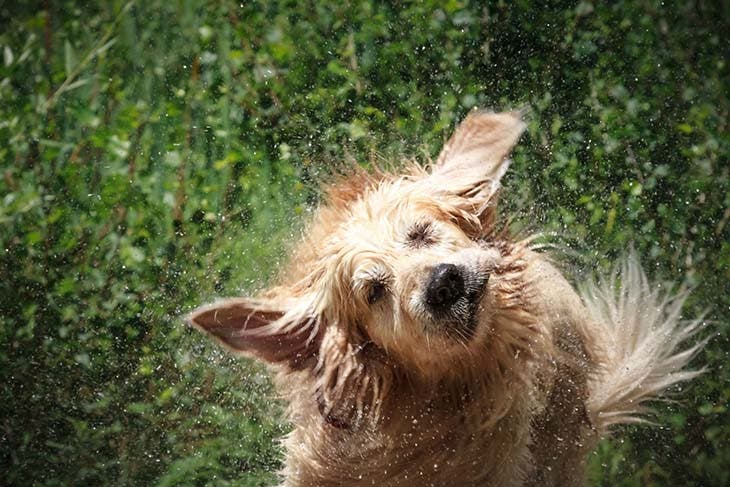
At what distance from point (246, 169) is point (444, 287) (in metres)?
2.70

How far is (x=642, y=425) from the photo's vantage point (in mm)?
5215

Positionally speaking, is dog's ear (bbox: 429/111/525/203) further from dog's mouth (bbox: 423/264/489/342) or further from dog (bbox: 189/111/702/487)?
dog's mouth (bbox: 423/264/489/342)

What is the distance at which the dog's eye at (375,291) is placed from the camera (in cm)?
376

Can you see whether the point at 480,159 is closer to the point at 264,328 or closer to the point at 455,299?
the point at 455,299

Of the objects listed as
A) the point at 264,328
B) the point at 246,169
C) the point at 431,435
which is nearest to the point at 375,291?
the point at 264,328

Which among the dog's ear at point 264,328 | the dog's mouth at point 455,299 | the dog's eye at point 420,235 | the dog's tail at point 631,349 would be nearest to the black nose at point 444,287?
the dog's mouth at point 455,299

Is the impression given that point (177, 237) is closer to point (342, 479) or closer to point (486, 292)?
point (342, 479)

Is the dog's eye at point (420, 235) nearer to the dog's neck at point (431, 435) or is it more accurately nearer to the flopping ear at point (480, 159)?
the flopping ear at point (480, 159)

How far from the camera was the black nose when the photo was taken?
11.7ft

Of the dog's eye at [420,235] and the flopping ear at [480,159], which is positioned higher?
the flopping ear at [480,159]

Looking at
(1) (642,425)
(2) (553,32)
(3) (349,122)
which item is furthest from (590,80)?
(1) (642,425)

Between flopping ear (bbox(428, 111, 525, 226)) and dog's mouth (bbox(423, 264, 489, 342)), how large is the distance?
41 centimetres

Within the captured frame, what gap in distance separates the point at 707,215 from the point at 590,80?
95 centimetres

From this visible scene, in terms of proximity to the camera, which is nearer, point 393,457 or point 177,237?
point 393,457
